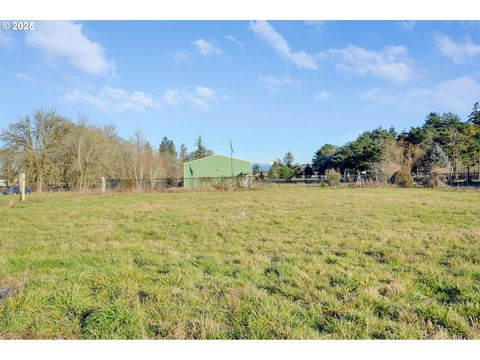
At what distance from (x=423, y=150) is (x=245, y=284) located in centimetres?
4192

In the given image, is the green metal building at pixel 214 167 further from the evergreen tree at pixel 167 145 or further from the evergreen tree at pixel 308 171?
the evergreen tree at pixel 167 145

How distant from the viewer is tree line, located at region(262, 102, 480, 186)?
32.8 m

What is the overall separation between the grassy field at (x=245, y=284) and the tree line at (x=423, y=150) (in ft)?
81.2

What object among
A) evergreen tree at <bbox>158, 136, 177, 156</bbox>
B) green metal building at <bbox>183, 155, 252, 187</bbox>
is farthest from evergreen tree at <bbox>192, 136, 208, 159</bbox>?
green metal building at <bbox>183, 155, 252, 187</bbox>

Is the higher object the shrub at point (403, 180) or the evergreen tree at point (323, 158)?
the evergreen tree at point (323, 158)

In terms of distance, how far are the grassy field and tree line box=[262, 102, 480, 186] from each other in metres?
24.8

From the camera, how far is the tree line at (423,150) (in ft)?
108

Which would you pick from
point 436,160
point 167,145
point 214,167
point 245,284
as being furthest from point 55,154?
point 167,145

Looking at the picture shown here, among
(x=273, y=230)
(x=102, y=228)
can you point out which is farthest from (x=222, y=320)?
(x=102, y=228)

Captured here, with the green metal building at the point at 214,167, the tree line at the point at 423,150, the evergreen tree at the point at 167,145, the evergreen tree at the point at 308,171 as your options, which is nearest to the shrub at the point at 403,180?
the tree line at the point at 423,150

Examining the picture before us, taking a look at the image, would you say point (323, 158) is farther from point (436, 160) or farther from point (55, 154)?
point (55, 154)

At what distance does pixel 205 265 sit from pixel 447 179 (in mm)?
32111

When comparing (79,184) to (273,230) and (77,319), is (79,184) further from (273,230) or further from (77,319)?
(77,319)

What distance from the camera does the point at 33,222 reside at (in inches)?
327
